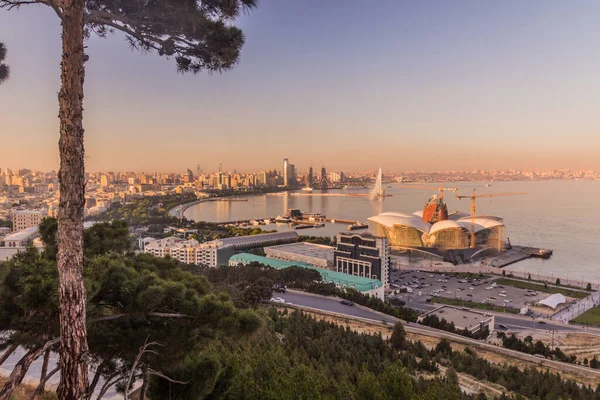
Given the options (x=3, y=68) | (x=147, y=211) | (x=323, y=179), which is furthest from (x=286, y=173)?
(x=3, y=68)

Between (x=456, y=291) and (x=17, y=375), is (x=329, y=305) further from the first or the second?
(x=17, y=375)

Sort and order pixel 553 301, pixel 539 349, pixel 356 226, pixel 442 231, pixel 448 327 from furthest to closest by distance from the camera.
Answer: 1. pixel 356 226
2. pixel 442 231
3. pixel 553 301
4. pixel 448 327
5. pixel 539 349

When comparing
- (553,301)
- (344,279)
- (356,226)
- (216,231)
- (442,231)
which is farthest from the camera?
(356,226)

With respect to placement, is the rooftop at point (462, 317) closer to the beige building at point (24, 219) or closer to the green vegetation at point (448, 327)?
the green vegetation at point (448, 327)

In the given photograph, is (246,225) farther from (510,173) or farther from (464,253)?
(510,173)

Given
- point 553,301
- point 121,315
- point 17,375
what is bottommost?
point 553,301

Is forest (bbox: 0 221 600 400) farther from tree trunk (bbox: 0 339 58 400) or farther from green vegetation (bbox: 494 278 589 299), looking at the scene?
green vegetation (bbox: 494 278 589 299)

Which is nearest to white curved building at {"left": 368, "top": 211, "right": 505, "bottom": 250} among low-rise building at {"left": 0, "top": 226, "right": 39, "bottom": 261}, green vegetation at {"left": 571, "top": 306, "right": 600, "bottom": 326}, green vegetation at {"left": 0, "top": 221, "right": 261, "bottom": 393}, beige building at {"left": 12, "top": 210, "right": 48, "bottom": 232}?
green vegetation at {"left": 571, "top": 306, "right": 600, "bottom": 326}

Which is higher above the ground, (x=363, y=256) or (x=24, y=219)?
(x=24, y=219)

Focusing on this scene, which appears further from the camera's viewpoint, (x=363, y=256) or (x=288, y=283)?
(x=363, y=256)
